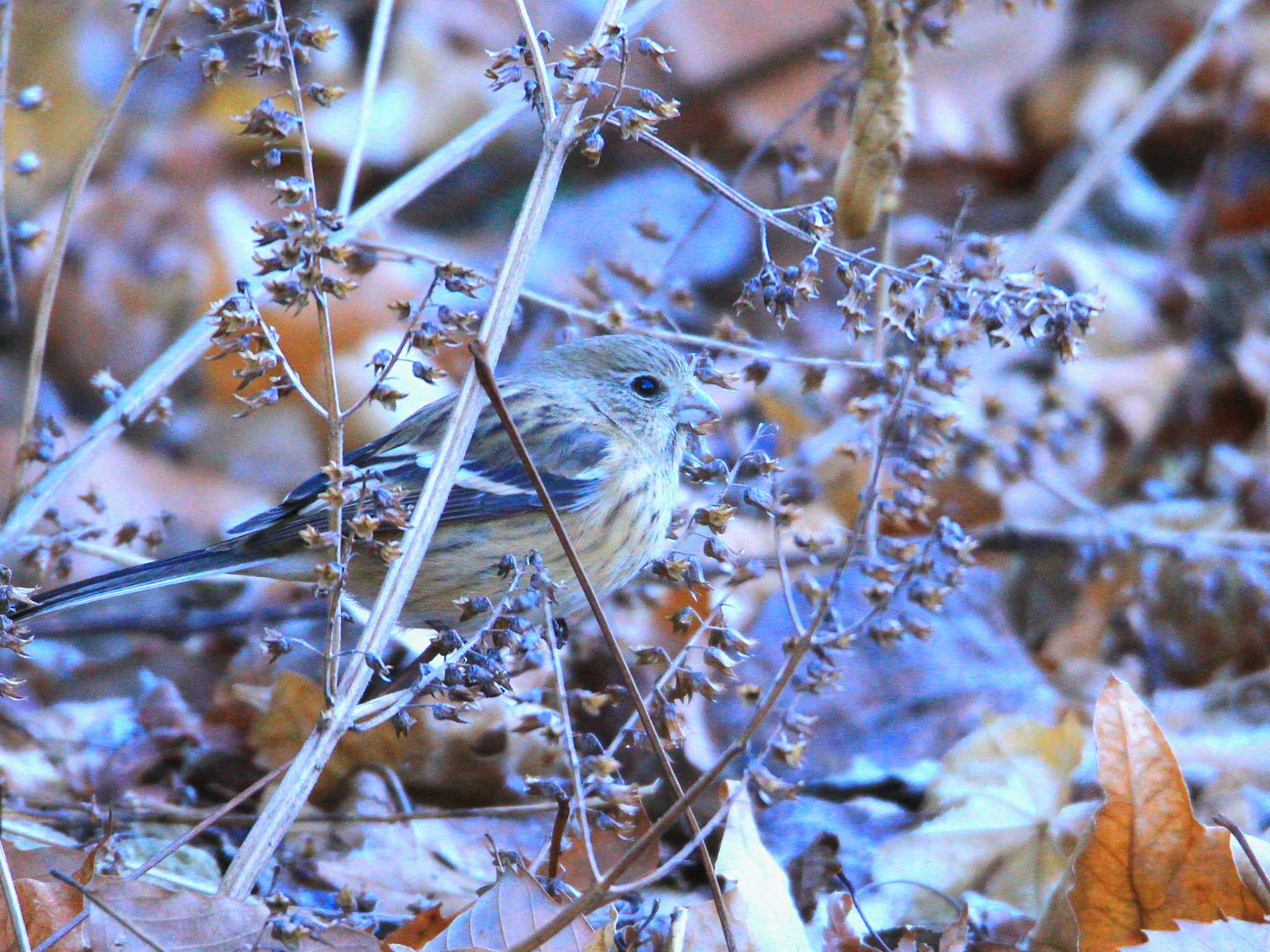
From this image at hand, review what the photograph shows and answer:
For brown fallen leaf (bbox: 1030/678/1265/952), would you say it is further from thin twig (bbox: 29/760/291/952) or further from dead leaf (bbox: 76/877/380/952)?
thin twig (bbox: 29/760/291/952)

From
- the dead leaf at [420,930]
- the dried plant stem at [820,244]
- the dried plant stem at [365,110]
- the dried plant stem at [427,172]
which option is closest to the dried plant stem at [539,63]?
the dried plant stem at [820,244]

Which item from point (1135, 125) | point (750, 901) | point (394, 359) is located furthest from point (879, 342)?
point (1135, 125)

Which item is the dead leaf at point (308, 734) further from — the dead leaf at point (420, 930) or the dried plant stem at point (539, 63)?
the dried plant stem at point (539, 63)

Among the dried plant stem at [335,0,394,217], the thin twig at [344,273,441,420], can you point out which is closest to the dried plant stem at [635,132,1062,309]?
the thin twig at [344,273,441,420]

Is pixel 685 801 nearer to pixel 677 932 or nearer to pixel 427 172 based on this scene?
pixel 677 932

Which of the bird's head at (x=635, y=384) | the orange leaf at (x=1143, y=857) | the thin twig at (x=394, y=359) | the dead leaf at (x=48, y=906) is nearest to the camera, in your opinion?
the thin twig at (x=394, y=359)

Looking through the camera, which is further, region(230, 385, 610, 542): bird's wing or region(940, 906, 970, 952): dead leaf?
region(230, 385, 610, 542): bird's wing
